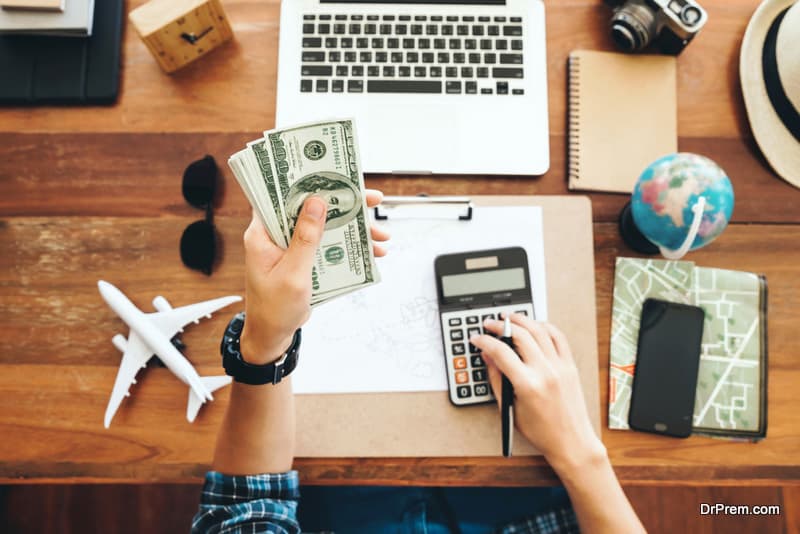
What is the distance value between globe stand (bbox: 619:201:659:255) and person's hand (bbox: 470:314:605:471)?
0.61 feet

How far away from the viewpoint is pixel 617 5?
0.90 metres

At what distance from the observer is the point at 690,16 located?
82cm

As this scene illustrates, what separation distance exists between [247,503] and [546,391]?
43 centimetres

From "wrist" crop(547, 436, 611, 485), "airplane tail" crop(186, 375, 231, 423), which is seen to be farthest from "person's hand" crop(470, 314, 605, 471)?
"airplane tail" crop(186, 375, 231, 423)

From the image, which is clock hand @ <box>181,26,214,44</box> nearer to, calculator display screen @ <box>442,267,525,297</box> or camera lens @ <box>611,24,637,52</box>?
calculator display screen @ <box>442,267,525,297</box>

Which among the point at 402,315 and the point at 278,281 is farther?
the point at 402,315

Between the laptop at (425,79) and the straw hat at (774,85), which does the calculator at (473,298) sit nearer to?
the laptop at (425,79)

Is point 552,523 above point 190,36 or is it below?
below

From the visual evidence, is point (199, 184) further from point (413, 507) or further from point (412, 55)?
point (413, 507)

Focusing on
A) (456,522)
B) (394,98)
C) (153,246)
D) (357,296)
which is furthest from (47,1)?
(456,522)

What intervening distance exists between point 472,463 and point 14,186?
0.83 meters

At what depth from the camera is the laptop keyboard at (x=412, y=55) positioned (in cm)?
86

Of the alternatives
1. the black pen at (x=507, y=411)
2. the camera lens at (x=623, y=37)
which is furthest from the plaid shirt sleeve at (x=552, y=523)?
the camera lens at (x=623, y=37)

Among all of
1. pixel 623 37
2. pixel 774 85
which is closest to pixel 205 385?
pixel 623 37
